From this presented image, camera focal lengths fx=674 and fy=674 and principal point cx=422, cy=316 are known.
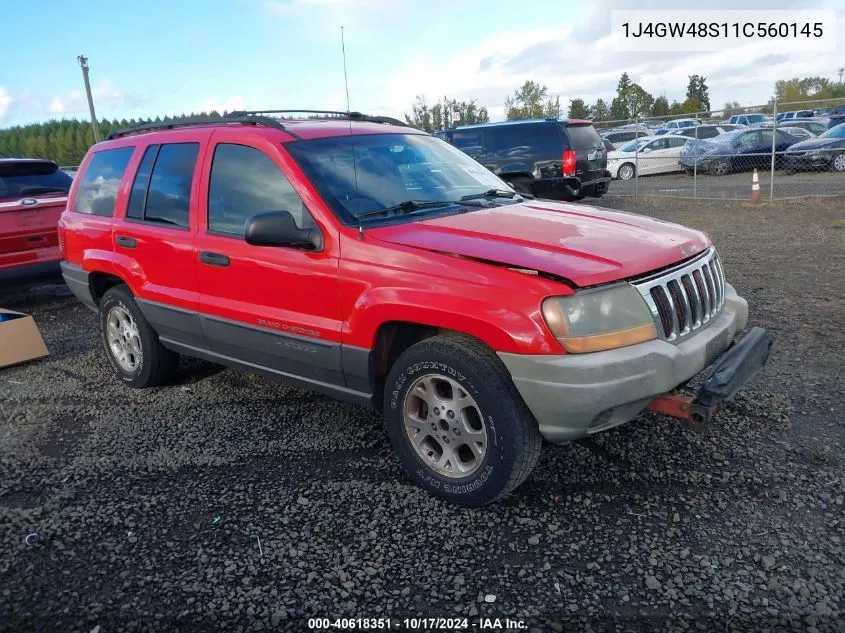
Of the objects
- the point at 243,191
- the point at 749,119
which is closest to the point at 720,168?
the point at 749,119

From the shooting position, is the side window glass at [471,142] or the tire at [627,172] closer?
the side window glass at [471,142]

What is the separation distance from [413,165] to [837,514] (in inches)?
113

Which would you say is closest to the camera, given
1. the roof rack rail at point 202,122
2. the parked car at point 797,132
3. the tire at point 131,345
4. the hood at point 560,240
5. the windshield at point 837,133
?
the hood at point 560,240

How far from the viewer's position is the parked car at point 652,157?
2208cm

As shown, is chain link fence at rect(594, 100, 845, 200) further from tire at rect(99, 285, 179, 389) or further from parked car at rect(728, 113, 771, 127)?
tire at rect(99, 285, 179, 389)

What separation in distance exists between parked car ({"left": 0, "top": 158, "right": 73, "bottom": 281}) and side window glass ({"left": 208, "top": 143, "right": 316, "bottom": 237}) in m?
4.26

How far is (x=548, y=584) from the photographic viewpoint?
2.70 meters

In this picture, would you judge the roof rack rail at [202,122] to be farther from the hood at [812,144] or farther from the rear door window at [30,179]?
the hood at [812,144]

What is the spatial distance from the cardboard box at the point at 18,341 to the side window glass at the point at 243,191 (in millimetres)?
2819

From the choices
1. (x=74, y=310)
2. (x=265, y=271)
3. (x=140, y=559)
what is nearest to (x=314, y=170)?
(x=265, y=271)

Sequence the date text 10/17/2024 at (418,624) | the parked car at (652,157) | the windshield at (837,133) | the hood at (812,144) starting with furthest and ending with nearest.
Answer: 1. the parked car at (652,157)
2. the windshield at (837,133)
3. the hood at (812,144)
4. the date text 10/17/2024 at (418,624)

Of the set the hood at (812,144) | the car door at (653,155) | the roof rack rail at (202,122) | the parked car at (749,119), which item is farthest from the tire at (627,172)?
the roof rack rail at (202,122)

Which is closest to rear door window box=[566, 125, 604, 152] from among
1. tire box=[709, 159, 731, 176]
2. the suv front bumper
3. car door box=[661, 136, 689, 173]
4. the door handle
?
tire box=[709, 159, 731, 176]

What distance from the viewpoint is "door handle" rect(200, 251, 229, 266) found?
3.95 m
